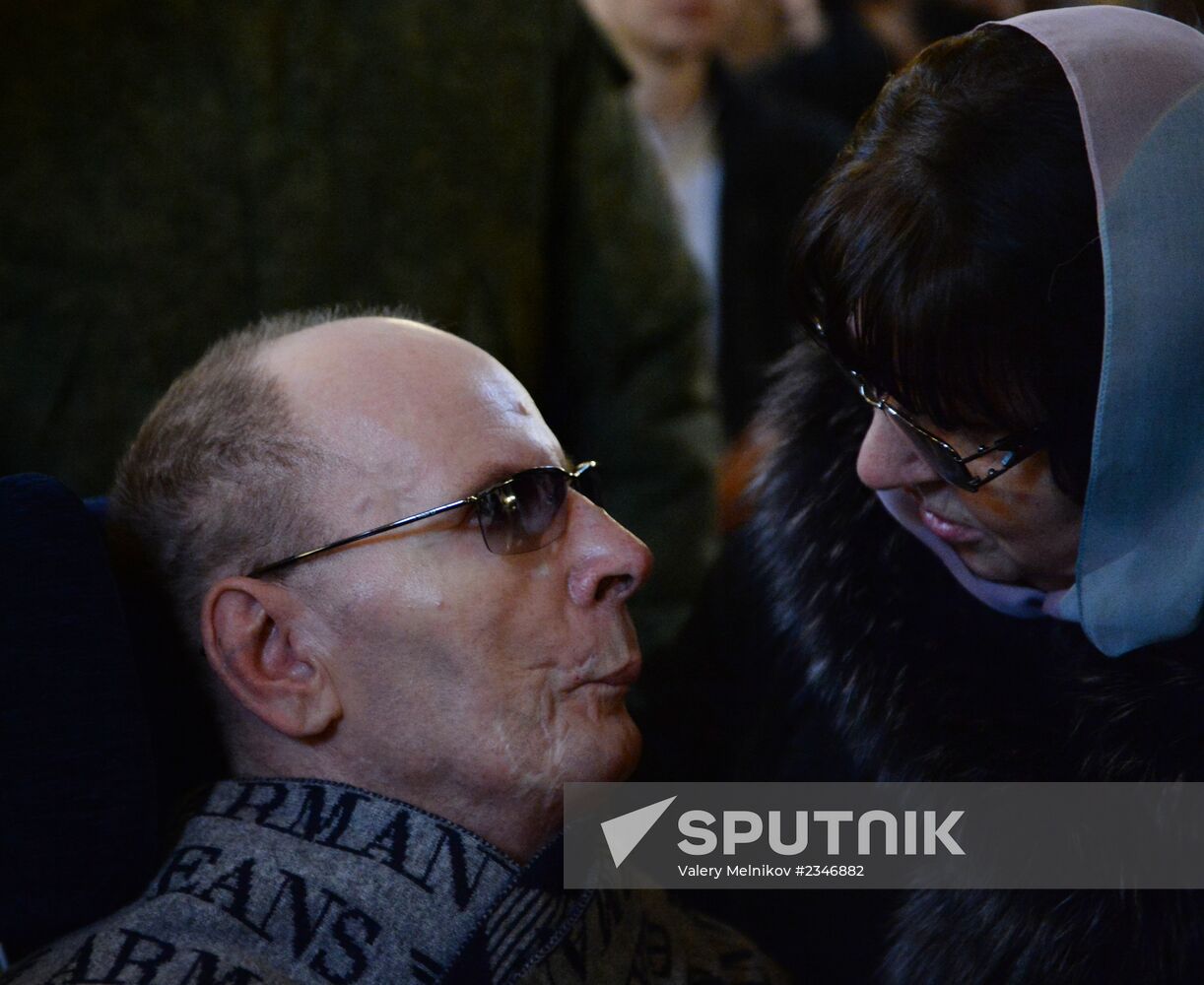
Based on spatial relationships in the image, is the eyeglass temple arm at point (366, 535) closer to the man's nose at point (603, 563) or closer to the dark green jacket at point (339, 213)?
the man's nose at point (603, 563)

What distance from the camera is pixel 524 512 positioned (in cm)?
157

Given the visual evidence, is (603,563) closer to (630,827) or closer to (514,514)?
(514,514)

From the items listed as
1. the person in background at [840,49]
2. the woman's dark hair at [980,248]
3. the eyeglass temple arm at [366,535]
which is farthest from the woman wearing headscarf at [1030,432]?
the person in background at [840,49]

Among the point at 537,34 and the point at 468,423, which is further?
the point at 537,34

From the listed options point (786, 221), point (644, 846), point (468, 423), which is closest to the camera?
point (468, 423)

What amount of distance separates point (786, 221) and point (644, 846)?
198 centimetres

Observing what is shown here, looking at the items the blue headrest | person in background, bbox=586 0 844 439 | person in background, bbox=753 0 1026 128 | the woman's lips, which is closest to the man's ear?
the blue headrest

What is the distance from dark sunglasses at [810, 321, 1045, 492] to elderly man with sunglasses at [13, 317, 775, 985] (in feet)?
1.17

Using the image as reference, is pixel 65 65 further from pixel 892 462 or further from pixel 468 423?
pixel 892 462

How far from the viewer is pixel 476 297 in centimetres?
239

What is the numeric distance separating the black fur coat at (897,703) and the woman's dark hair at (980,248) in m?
0.25

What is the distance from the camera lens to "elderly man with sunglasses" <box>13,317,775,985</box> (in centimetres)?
143

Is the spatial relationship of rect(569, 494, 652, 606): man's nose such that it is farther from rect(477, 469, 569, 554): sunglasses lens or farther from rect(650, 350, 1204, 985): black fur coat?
rect(650, 350, 1204, 985): black fur coat

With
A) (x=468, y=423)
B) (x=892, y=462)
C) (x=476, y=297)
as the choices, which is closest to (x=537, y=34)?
(x=476, y=297)
